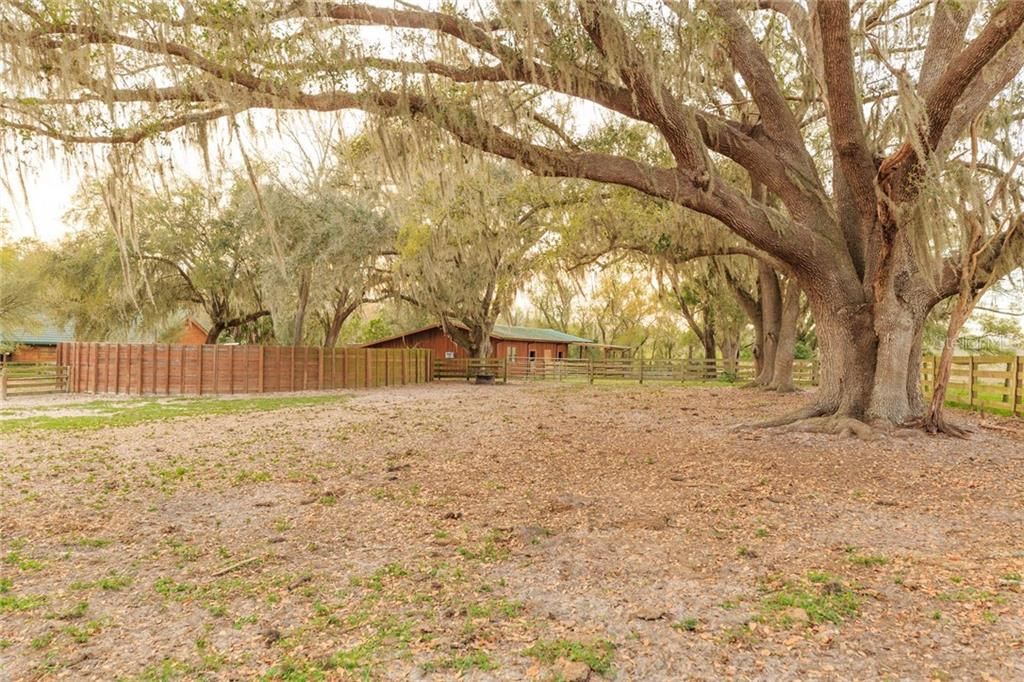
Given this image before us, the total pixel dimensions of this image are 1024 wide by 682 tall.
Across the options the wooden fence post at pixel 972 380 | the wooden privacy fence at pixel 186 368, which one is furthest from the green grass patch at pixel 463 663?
the wooden privacy fence at pixel 186 368

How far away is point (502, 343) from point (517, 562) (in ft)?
94.0

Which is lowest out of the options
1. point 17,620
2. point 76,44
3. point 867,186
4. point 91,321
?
point 17,620

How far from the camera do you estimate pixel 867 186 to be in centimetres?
766

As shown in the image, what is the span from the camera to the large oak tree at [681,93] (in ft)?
18.6

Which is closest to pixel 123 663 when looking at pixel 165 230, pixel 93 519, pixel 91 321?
pixel 93 519

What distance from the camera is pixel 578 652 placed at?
8.89 ft

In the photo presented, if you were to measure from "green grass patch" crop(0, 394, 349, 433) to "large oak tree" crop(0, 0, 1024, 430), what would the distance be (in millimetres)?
5894

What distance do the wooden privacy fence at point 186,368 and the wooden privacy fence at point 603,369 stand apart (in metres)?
7.21

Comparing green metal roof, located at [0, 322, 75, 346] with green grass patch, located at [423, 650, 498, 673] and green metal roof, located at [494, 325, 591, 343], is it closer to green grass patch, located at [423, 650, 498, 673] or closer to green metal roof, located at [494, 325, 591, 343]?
green metal roof, located at [494, 325, 591, 343]

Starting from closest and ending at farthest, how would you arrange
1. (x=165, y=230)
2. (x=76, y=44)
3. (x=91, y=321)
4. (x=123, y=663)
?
(x=123, y=663)
(x=76, y=44)
(x=165, y=230)
(x=91, y=321)

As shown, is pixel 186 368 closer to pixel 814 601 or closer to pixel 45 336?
pixel 45 336

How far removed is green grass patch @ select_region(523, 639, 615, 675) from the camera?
103 inches

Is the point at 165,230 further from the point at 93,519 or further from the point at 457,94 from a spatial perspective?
the point at 93,519

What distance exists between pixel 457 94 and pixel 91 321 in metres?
20.6
